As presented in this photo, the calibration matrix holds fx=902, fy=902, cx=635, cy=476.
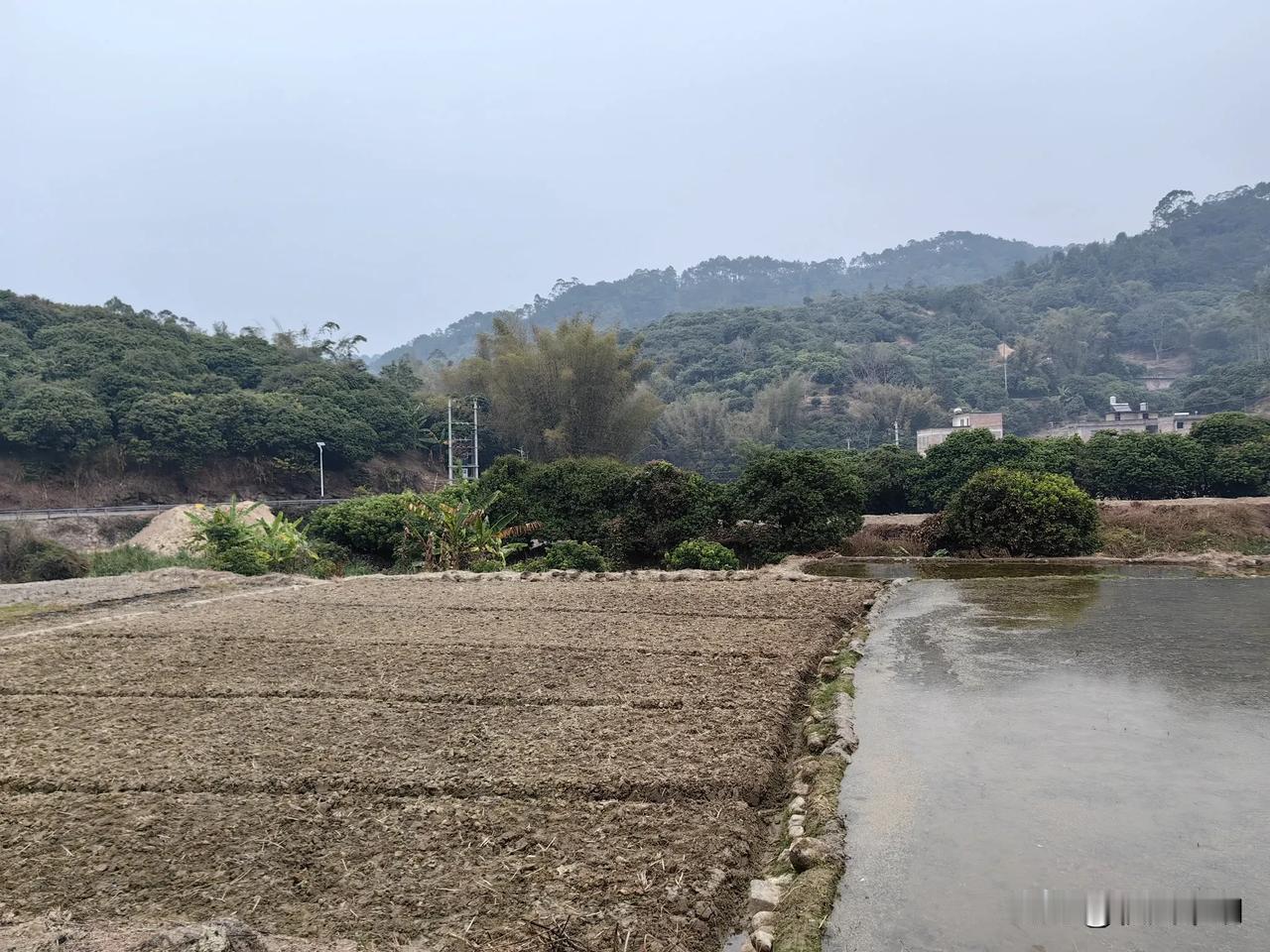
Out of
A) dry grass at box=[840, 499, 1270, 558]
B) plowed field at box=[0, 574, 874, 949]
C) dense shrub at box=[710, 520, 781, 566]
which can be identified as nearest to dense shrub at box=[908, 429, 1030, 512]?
dry grass at box=[840, 499, 1270, 558]

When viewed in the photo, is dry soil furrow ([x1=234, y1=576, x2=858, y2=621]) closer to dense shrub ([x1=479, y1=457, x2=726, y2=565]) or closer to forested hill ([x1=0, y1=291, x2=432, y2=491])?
dense shrub ([x1=479, y1=457, x2=726, y2=565])

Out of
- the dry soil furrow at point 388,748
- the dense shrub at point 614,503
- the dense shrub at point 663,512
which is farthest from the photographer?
the dense shrub at point 614,503

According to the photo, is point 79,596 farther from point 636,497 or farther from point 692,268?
point 692,268

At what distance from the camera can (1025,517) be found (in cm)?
1364

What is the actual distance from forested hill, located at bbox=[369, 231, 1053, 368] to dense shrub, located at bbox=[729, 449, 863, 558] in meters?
144

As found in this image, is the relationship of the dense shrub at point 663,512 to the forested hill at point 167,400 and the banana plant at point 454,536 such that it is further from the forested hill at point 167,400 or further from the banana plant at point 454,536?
the forested hill at point 167,400

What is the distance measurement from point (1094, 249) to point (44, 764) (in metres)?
133

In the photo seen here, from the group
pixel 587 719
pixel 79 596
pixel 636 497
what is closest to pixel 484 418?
pixel 636 497

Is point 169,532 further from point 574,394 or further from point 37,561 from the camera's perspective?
point 574,394

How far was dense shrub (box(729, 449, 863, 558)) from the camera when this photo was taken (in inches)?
611

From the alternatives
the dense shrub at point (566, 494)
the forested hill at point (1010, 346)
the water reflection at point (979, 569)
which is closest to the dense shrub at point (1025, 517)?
the water reflection at point (979, 569)

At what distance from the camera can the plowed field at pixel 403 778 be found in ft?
9.73

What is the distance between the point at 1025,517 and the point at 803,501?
3555 millimetres

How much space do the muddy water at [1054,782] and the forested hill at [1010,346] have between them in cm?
5526
